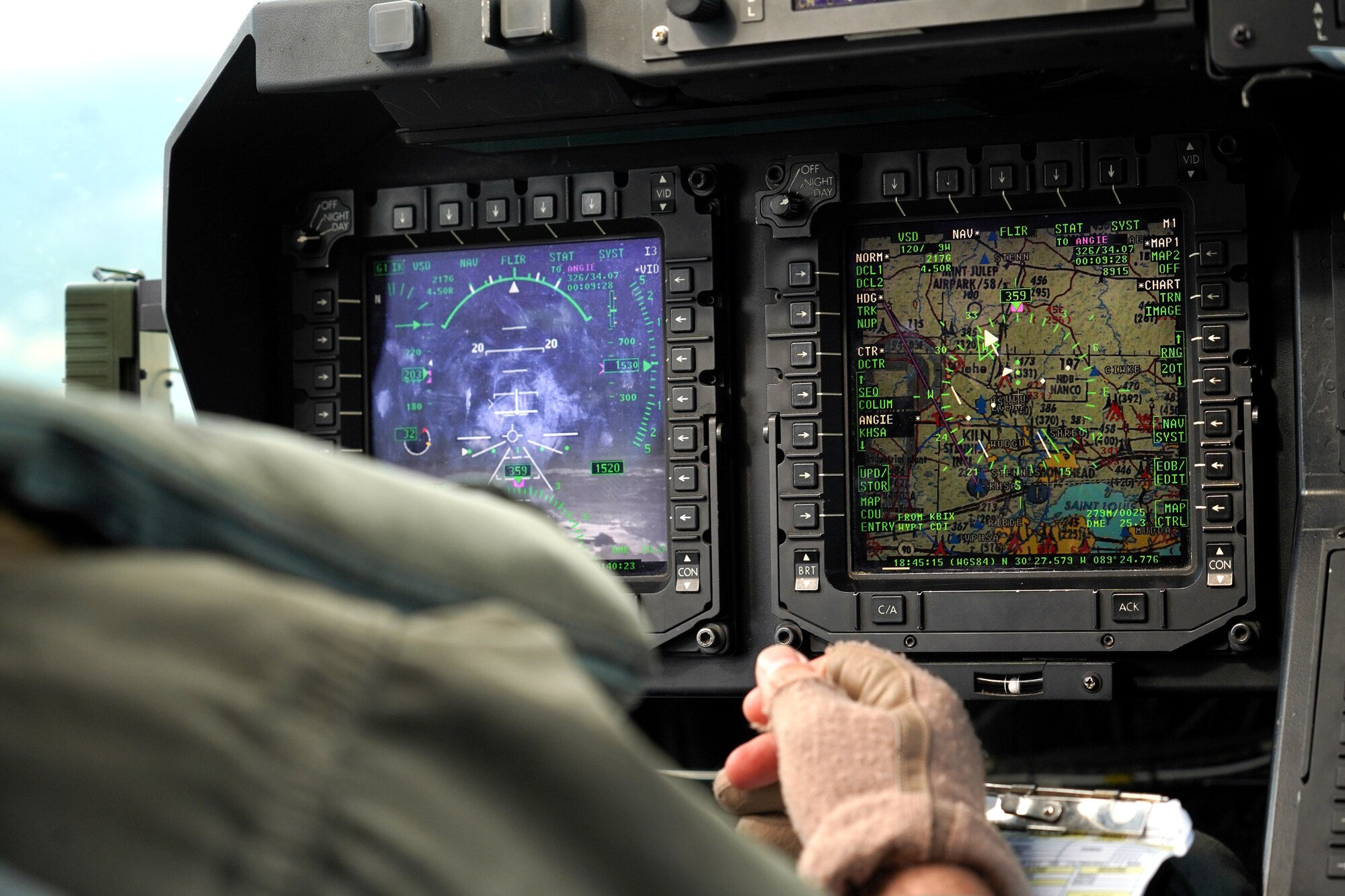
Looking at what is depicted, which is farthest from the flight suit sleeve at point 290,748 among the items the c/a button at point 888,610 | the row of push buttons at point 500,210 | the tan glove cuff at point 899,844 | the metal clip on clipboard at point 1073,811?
the row of push buttons at point 500,210

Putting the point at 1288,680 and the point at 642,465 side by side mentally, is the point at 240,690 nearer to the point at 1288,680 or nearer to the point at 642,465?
the point at 1288,680

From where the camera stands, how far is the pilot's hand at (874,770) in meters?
1.06

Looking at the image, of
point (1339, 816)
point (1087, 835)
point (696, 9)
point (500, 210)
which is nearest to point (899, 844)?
point (1087, 835)

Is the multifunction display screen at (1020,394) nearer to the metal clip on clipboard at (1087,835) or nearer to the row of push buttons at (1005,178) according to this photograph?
the row of push buttons at (1005,178)

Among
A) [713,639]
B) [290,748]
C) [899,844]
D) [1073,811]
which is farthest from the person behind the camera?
[713,639]

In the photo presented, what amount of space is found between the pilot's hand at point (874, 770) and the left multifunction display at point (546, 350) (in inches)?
47.1

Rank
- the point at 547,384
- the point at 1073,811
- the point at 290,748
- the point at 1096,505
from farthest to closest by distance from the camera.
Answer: the point at 547,384 < the point at 1096,505 < the point at 1073,811 < the point at 290,748

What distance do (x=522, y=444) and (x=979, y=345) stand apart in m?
0.88

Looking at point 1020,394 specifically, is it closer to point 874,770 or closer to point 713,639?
point 713,639

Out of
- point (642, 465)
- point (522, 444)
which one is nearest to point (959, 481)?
point (642, 465)

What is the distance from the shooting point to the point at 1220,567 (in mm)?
2314

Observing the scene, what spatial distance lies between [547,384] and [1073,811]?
1235 millimetres

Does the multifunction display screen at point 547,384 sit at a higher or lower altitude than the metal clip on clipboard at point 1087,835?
higher

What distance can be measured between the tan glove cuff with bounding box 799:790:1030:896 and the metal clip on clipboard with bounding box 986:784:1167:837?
0.93m
